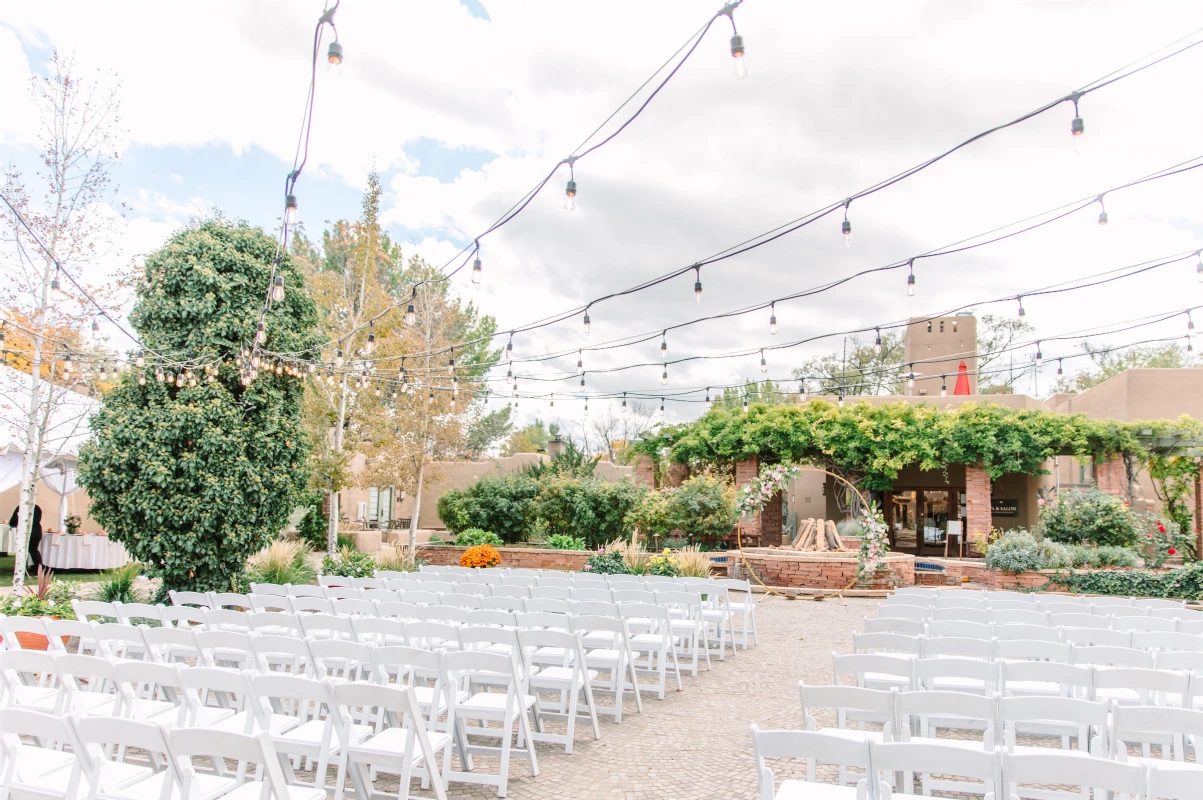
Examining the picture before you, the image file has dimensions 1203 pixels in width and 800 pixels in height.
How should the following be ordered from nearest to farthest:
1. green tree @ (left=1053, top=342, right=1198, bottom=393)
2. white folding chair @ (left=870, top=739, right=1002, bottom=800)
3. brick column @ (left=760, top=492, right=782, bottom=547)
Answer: white folding chair @ (left=870, top=739, right=1002, bottom=800) < brick column @ (left=760, top=492, right=782, bottom=547) < green tree @ (left=1053, top=342, right=1198, bottom=393)

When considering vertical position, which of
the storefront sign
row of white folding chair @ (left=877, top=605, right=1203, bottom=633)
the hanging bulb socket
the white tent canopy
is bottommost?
row of white folding chair @ (left=877, top=605, right=1203, bottom=633)

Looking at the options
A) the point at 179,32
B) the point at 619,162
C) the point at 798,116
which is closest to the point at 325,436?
the point at 179,32

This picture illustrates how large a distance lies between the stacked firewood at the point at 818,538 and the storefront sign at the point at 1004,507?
25.0ft

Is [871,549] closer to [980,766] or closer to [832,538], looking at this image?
[832,538]

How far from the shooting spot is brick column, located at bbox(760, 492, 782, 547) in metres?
19.1

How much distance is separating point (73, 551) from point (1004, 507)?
21.7m

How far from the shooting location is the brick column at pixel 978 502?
17.0 metres

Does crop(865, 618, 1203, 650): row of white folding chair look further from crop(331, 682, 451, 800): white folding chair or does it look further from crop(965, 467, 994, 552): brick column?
crop(965, 467, 994, 552): brick column

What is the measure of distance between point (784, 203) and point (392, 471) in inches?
415

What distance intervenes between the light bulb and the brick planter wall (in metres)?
12.3

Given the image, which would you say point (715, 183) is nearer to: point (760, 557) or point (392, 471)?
point (760, 557)

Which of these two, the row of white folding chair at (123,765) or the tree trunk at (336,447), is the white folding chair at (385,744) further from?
the tree trunk at (336,447)

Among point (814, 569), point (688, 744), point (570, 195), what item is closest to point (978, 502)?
point (814, 569)

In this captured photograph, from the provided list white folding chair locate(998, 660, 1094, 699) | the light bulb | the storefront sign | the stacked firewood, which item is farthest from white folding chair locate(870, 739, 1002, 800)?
the storefront sign
